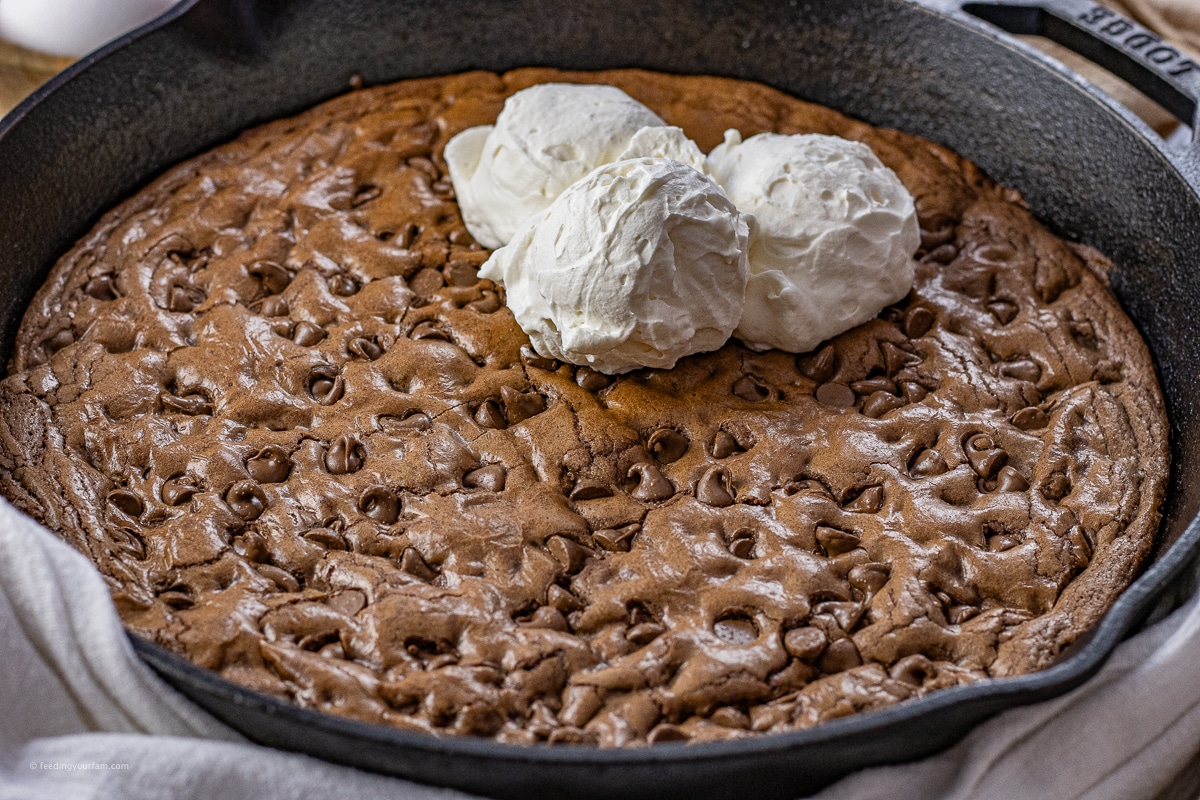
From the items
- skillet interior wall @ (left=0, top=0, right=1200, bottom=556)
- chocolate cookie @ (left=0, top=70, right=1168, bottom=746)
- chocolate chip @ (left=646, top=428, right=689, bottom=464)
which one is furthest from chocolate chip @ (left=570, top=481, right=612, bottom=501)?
skillet interior wall @ (left=0, top=0, right=1200, bottom=556)

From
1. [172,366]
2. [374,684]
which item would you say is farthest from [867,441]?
[172,366]

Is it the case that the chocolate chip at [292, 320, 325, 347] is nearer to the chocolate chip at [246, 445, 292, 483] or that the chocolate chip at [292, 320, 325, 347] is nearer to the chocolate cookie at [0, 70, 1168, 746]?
the chocolate cookie at [0, 70, 1168, 746]

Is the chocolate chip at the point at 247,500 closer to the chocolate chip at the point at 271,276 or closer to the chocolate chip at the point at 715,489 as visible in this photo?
the chocolate chip at the point at 271,276

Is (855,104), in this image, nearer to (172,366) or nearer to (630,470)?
(630,470)

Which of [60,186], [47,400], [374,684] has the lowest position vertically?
[374,684]

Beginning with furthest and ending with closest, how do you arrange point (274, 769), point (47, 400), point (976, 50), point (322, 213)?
point (976, 50), point (322, 213), point (47, 400), point (274, 769)

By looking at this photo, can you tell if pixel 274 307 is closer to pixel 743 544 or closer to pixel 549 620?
pixel 549 620
